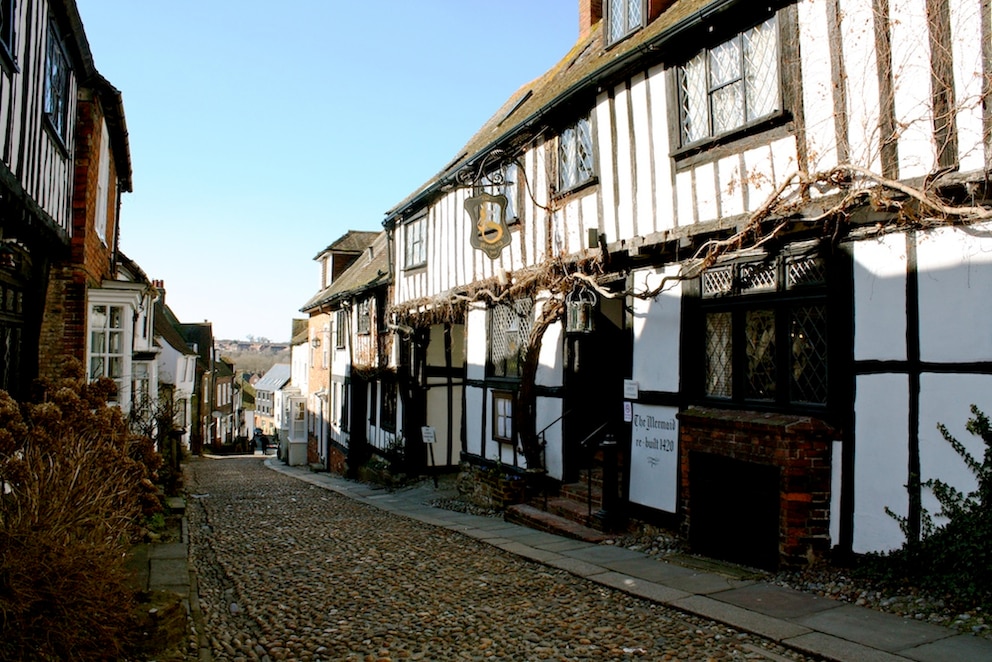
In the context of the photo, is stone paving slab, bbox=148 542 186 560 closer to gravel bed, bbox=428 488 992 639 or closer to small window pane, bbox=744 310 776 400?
gravel bed, bbox=428 488 992 639

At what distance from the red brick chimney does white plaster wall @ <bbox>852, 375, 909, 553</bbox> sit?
9928mm

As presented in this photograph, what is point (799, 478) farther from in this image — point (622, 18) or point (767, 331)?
point (622, 18)

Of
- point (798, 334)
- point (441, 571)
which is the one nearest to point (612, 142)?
point (798, 334)

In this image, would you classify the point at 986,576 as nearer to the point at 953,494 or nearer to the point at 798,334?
the point at 953,494

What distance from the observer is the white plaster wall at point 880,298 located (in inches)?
234

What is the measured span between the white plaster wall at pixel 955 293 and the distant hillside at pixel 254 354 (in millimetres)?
97200

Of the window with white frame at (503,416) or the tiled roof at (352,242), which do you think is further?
the tiled roof at (352,242)

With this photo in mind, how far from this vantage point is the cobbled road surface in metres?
5.07

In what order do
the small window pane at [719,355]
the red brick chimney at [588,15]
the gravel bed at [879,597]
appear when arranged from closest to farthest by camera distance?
1. the gravel bed at [879,597]
2. the small window pane at [719,355]
3. the red brick chimney at [588,15]

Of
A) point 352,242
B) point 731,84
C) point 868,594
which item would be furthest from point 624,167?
point 352,242

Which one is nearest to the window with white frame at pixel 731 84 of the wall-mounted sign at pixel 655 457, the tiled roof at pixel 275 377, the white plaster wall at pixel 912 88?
the white plaster wall at pixel 912 88

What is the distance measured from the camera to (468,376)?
43.3ft

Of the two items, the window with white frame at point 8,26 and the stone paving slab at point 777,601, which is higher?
the window with white frame at point 8,26

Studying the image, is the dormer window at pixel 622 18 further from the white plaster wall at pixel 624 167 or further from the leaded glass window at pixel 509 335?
the leaded glass window at pixel 509 335
